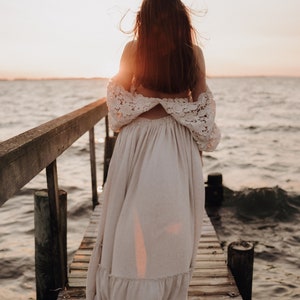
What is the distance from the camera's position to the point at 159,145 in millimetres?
2287

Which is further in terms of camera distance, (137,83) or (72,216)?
(72,216)

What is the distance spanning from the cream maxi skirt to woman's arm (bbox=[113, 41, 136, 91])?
0.77 ft

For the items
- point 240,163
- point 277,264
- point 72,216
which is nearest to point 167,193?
point 277,264

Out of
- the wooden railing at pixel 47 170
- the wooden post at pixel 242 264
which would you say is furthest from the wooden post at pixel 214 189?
the wooden railing at pixel 47 170

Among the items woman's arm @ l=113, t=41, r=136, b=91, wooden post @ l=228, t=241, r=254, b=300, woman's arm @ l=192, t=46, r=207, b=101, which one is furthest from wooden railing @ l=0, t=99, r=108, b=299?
wooden post @ l=228, t=241, r=254, b=300

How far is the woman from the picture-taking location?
228cm

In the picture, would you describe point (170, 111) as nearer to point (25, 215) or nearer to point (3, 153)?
point (3, 153)

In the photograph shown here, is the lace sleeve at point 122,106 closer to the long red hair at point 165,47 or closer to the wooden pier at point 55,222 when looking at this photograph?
the long red hair at point 165,47

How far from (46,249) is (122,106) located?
131 cm

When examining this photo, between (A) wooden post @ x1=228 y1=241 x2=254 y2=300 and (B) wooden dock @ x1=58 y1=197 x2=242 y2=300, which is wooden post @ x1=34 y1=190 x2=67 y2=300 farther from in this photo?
(A) wooden post @ x1=228 y1=241 x2=254 y2=300

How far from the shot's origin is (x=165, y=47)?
7.59 ft

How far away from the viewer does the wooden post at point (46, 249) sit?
9.80 ft

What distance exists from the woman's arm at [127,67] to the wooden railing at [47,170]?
508mm

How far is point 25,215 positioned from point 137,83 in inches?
302
